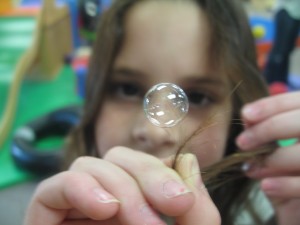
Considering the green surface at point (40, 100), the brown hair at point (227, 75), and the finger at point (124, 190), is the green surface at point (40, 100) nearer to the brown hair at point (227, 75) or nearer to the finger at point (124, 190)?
the brown hair at point (227, 75)

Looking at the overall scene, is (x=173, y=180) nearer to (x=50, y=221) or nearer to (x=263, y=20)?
(x=50, y=221)

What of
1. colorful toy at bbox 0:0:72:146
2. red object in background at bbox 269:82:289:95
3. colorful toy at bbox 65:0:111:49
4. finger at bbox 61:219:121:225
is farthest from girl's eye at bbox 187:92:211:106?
colorful toy at bbox 0:0:72:146

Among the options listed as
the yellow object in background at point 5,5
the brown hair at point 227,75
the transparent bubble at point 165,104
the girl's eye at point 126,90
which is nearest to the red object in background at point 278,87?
the brown hair at point 227,75

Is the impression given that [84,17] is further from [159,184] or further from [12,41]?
[159,184]

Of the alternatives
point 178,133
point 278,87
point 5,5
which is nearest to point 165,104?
point 178,133

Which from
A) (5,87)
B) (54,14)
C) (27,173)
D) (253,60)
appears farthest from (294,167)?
(54,14)

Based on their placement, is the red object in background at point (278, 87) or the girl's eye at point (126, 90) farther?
the red object in background at point (278, 87)

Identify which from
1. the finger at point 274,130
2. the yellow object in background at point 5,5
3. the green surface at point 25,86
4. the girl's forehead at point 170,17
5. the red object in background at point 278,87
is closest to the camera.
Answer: the finger at point 274,130
